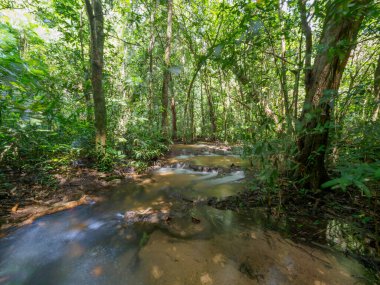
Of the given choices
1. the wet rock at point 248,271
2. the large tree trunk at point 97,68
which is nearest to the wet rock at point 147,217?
the wet rock at point 248,271

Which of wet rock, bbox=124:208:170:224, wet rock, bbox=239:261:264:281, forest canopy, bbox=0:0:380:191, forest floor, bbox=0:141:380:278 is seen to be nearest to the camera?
wet rock, bbox=239:261:264:281

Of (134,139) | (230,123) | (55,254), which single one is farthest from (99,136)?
(230,123)

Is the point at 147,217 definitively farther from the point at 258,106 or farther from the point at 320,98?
the point at 320,98

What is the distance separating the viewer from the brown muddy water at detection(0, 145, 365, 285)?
2.11 m

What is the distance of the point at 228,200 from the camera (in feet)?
12.8

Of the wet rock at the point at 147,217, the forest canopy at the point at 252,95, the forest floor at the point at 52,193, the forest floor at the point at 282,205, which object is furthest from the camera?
the forest floor at the point at 52,193

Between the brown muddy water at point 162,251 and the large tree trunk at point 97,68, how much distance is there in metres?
2.46

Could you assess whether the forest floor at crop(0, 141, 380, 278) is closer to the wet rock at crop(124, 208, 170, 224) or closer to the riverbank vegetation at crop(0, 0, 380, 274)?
the riverbank vegetation at crop(0, 0, 380, 274)

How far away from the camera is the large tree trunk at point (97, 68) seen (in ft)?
17.5

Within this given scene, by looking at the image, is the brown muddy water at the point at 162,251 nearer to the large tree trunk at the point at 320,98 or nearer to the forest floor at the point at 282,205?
the forest floor at the point at 282,205

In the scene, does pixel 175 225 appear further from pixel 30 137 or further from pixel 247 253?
pixel 30 137

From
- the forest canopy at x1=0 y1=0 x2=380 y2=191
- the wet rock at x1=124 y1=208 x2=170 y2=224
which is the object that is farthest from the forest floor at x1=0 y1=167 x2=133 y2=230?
the wet rock at x1=124 y1=208 x2=170 y2=224

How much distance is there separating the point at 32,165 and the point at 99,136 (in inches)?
67.0

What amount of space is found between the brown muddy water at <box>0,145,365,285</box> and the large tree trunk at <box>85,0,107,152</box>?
8.07 ft
